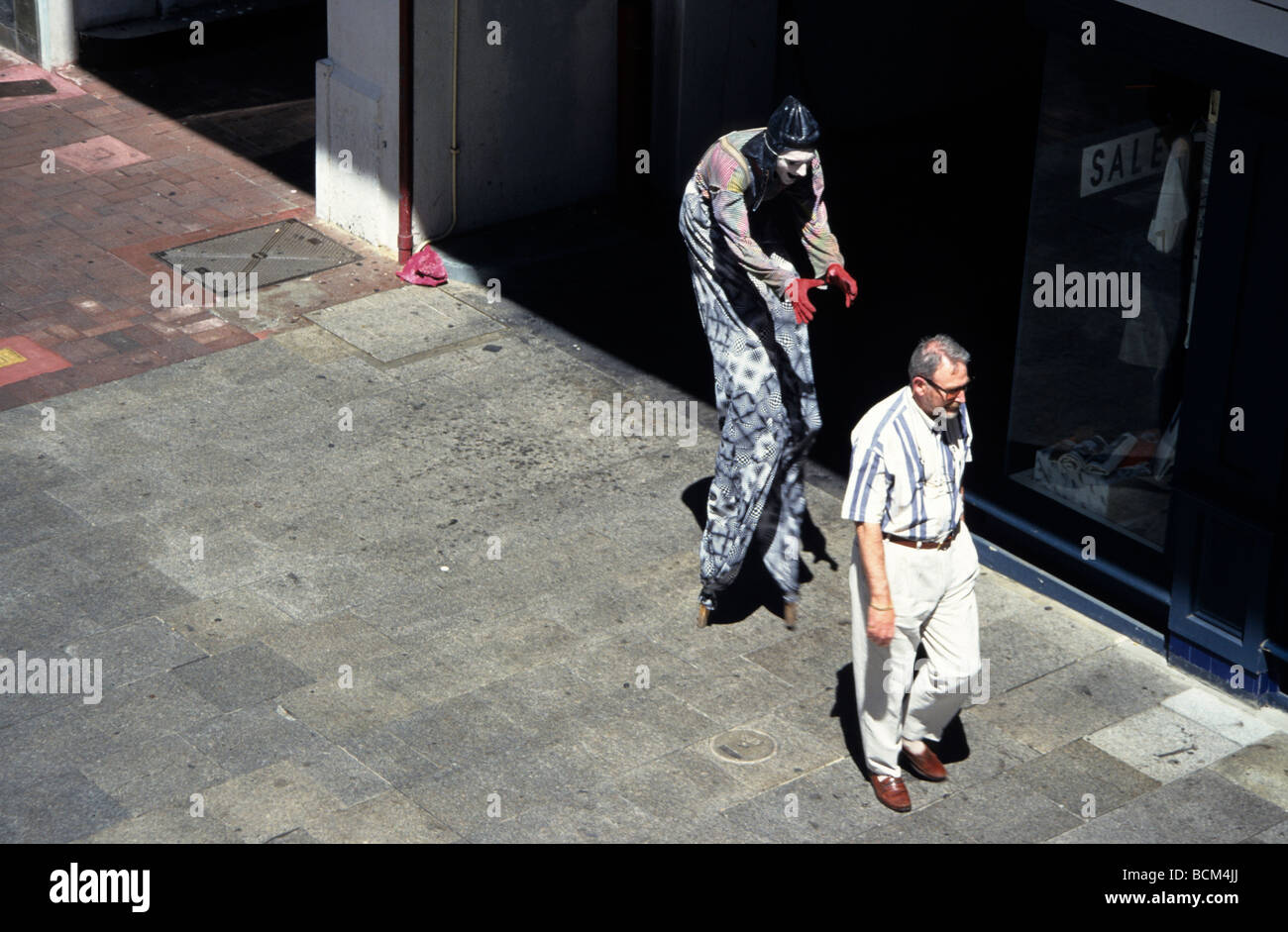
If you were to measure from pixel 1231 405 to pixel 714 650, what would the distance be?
249 centimetres

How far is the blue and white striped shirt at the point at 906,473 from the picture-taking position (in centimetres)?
653

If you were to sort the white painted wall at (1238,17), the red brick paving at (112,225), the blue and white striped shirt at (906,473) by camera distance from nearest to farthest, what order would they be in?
1. the blue and white striped shirt at (906,473)
2. the white painted wall at (1238,17)
3. the red brick paving at (112,225)

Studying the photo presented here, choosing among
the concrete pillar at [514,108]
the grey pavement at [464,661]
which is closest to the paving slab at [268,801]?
the grey pavement at [464,661]

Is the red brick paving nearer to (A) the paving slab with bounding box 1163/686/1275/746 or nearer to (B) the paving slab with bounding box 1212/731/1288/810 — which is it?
(A) the paving slab with bounding box 1163/686/1275/746

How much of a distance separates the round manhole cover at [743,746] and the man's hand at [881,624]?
1062 millimetres

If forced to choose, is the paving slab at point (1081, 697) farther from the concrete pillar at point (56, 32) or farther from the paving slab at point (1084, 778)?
the concrete pillar at point (56, 32)

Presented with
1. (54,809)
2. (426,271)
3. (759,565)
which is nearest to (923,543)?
(759,565)

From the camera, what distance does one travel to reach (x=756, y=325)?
792cm

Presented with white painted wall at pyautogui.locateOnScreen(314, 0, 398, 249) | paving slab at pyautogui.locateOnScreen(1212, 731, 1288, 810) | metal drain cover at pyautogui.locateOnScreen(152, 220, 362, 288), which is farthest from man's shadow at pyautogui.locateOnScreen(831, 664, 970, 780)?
white painted wall at pyautogui.locateOnScreen(314, 0, 398, 249)

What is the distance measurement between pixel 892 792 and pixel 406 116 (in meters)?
6.48
